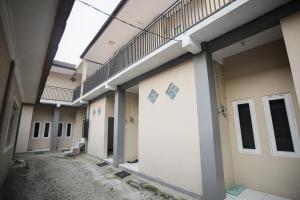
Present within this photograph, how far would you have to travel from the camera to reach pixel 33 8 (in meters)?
2.55

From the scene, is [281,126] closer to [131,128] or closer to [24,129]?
[131,128]

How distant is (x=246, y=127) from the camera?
4.21m

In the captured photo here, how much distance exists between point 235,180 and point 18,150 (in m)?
13.4

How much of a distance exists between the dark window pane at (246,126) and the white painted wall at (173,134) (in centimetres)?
142

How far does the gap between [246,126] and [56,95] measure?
13.3 metres

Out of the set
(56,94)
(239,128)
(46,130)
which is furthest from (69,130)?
(239,128)

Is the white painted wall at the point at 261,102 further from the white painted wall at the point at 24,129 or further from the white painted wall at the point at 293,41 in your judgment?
the white painted wall at the point at 24,129

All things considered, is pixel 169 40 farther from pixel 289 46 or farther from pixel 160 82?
pixel 289 46

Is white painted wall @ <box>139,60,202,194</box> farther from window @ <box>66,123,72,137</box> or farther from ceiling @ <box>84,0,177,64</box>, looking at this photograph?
window @ <box>66,123,72,137</box>

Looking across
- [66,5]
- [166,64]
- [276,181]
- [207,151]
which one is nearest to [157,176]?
[207,151]

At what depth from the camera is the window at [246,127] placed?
4.03 metres

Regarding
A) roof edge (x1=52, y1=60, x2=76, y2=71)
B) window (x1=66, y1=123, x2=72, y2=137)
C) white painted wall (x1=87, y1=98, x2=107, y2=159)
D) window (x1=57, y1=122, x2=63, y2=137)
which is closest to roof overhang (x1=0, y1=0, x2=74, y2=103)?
white painted wall (x1=87, y1=98, x2=107, y2=159)

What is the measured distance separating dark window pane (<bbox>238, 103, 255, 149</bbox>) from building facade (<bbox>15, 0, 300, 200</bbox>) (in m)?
0.02

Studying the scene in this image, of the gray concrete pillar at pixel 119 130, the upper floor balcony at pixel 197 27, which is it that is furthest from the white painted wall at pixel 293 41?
the gray concrete pillar at pixel 119 130
